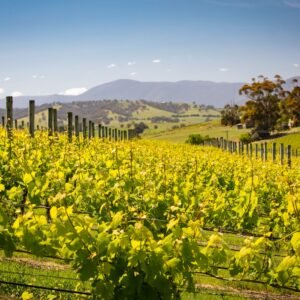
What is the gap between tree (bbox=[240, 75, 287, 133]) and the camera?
7688 cm

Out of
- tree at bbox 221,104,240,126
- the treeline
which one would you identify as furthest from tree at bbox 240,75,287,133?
tree at bbox 221,104,240,126

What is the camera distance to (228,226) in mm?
10344

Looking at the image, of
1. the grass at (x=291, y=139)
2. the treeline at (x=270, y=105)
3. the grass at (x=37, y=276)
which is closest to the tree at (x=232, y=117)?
the treeline at (x=270, y=105)

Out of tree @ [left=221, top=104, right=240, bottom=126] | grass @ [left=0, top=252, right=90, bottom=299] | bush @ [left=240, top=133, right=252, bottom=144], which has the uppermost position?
tree @ [left=221, top=104, right=240, bottom=126]

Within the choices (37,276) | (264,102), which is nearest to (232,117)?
(264,102)

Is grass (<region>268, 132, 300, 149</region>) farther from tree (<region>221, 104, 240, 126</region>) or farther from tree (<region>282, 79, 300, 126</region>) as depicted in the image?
tree (<region>221, 104, 240, 126</region>)

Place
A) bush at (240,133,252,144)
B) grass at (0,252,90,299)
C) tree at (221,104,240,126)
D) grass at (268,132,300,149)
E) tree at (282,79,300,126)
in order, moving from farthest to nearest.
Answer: tree at (221,104,240,126) → tree at (282,79,300,126) → bush at (240,133,252,144) → grass at (268,132,300,149) → grass at (0,252,90,299)

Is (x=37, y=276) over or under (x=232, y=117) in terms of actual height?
under

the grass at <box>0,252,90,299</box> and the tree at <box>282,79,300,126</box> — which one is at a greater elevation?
the tree at <box>282,79,300,126</box>

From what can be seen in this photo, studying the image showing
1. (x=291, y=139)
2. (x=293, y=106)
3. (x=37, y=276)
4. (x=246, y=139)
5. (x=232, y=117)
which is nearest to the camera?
(x=37, y=276)

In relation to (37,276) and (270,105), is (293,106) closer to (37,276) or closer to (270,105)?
(270,105)

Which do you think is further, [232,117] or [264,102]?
[232,117]

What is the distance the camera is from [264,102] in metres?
77.7

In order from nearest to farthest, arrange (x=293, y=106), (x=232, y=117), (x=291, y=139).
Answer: (x=291, y=139) < (x=293, y=106) < (x=232, y=117)
